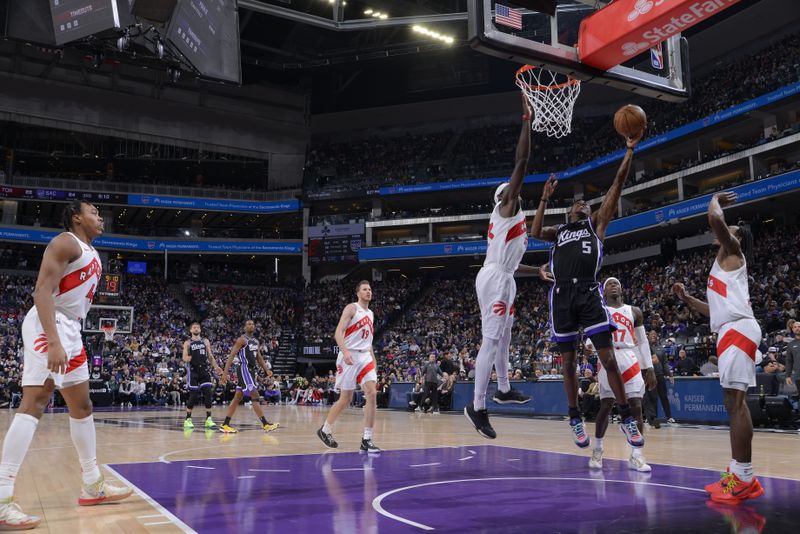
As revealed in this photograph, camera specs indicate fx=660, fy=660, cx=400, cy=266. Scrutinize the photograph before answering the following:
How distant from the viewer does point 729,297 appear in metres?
5.52

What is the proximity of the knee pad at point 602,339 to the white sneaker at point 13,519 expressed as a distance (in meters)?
4.83

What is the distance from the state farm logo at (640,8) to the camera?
6852 millimetres

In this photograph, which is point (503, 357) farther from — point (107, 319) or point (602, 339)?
point (107, 319)

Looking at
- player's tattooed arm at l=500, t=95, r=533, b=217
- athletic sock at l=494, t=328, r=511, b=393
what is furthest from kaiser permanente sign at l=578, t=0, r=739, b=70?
athletic sock at l=494, t=328, r=511, b=393

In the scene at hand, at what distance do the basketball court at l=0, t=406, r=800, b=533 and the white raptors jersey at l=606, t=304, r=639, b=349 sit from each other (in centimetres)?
139

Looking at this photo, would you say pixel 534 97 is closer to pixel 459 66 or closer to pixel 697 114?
pixel 697 114

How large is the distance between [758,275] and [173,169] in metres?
35.2

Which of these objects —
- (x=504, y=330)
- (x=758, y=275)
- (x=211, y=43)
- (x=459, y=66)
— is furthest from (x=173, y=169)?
(x=504, y=330)

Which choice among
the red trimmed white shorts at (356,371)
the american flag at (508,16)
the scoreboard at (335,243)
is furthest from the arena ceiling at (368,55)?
the american flag at (508,16)

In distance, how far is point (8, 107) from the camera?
116ft

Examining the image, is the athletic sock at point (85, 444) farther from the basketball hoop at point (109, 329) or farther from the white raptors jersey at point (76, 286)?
the basketball hoop at point (109, 329)

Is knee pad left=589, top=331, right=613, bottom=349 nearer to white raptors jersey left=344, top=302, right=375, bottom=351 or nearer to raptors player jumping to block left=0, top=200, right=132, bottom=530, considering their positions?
white raptors jersey left=344, top=302, right=375, bottom=351

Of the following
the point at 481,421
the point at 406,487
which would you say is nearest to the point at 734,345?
the point at 481,421

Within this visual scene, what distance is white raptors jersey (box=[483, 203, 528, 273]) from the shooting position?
243 inches
